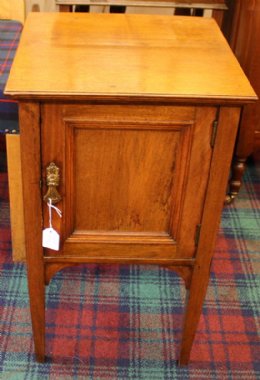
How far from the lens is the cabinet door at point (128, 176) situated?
0.91 m

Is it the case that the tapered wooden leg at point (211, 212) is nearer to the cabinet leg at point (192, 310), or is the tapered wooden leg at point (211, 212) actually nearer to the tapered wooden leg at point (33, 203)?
the cabinet leg at point (192, 310)

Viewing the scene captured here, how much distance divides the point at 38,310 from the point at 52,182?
14.4 inches

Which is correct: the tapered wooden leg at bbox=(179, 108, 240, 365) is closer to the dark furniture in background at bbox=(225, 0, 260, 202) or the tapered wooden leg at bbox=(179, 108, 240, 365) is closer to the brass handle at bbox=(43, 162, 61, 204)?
the brass handle at bbox=(43, 162, 61, 204)

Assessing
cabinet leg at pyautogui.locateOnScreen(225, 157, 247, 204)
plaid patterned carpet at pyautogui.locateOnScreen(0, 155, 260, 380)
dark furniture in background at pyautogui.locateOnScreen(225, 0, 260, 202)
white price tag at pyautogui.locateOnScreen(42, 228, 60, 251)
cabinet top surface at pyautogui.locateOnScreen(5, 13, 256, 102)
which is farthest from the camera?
cabinet leg at pyautogui.locateOnScreen(225, 157, 247, 204)

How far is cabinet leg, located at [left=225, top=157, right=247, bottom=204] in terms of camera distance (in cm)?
179

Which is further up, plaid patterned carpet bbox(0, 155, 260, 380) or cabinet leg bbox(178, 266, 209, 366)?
cabinet leg bbox(178, 266, 209, 366)

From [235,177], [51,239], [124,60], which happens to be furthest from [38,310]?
[235,177]

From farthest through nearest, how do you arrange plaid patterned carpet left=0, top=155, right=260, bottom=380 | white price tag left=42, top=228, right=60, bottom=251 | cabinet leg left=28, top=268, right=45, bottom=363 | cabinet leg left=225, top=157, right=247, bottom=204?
cabinet leg left=225, top=157, right=247, bottom=204, plaid patterned carpet left=0, top=155, right=260, bottom=380, cabinet leg left=28, top=268, right=45, bottom=363, white price tag left=42, top=228, right=60, bottom=251

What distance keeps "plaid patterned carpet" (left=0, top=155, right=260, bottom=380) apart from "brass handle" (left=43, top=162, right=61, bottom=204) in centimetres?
54

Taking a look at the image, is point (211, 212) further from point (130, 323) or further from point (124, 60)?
point (130, 323)

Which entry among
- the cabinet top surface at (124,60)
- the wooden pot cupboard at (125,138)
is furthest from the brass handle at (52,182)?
the cabinet top surface at (124,60)

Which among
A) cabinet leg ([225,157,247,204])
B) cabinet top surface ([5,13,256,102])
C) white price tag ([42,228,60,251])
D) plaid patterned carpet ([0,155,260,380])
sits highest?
cabinet top surface ([5,13,256,102])

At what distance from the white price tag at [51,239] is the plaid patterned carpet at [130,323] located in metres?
0.43

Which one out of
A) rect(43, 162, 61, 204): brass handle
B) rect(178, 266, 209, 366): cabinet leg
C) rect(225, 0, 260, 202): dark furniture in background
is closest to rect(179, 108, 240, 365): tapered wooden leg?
rect(178, 266, 209, 366): cabinet leg
